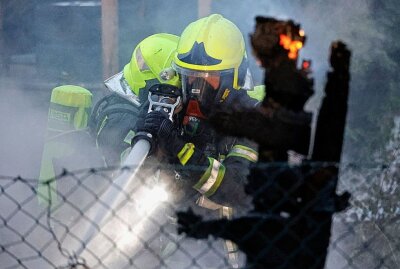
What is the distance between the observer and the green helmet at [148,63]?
4.98 meters

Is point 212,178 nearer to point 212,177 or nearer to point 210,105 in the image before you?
point 212,177

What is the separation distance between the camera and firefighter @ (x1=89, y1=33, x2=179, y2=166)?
474 centimetres

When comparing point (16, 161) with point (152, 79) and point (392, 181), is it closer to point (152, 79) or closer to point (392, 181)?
point (152, 79)

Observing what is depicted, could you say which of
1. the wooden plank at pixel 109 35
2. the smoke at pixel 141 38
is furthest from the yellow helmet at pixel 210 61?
the wooden plank at pixel 109 35

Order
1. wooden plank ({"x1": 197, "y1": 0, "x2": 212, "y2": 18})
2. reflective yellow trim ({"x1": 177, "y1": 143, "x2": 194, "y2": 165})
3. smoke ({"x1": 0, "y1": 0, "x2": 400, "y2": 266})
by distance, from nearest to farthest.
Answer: reflective yellow trim ({"x1": 177, "y1": 143, "x2": 194, "y2": 165})
smoke ({"x1": 0, "y1": 0, "x2": 400, "y2": 266})
wooden plank ({"x1": 197, "y1": 0, "x2": 212, "y2": 18})

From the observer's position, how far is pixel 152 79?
16.2ft

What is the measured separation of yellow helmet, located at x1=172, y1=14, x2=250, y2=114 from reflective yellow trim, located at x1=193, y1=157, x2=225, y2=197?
0.48 m

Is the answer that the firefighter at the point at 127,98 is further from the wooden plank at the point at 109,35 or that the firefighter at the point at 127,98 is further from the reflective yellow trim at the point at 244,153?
the wooden plank at the point at 109,35

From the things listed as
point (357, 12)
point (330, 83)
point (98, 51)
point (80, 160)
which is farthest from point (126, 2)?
point (330, 83)

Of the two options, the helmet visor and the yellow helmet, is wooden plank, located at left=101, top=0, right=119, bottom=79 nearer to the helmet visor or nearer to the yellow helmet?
the yellow helmet

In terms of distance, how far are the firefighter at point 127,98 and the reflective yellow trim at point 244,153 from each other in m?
0.64

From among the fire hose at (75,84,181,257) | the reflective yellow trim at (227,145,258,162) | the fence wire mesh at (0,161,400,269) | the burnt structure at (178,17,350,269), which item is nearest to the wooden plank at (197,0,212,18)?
the fence wire mesh at (0,161,400,269)

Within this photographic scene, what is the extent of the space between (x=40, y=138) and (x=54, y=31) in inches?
91.9

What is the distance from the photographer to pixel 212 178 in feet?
14.3
